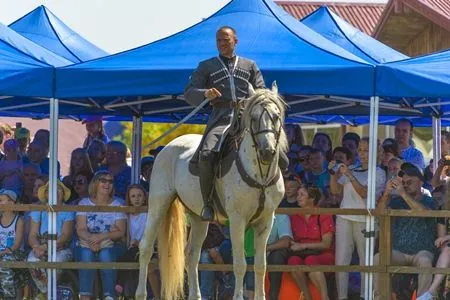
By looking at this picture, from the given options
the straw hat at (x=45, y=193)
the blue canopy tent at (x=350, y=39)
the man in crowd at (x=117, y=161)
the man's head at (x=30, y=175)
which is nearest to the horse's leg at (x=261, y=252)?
the blue canopy tent at (x=350, y=39)

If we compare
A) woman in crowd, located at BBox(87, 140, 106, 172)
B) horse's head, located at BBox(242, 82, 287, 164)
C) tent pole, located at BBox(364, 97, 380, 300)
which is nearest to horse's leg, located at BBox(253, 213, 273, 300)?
horse's head, located at BBox(242, 82, 287, 164)

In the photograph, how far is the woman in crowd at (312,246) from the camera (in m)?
13.1

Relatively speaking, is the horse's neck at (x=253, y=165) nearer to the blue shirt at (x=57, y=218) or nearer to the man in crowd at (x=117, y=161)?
the blue shirt at (x=57, y=218)

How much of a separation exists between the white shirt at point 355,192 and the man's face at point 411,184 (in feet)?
1.06

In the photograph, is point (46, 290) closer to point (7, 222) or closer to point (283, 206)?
point (7, 222)

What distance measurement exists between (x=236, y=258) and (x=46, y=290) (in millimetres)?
2895

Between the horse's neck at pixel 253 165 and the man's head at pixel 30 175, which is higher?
the horse's neck at pixel 253 165

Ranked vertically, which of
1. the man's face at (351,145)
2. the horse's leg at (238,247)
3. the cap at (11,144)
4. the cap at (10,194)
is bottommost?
the horse's leg at (238,247)

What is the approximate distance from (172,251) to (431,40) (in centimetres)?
1737

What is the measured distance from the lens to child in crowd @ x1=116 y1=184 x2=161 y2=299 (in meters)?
13.4

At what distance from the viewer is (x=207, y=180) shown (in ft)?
38.3

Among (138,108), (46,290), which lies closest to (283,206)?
(46,290)

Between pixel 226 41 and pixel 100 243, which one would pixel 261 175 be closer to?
pixel 226 41

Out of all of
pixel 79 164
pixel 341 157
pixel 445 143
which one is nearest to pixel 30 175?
pixel 79 164
